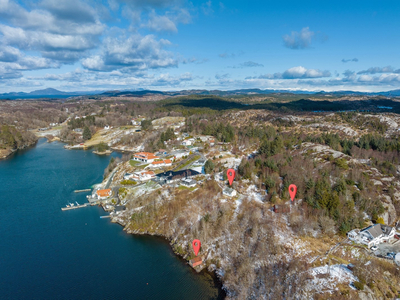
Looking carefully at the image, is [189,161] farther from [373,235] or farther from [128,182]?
[373,235]

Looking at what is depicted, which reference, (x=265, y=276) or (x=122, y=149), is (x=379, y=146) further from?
(x=122, y=149)

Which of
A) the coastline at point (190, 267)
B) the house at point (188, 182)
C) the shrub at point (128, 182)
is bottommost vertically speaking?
the coastline at point (190, 267)

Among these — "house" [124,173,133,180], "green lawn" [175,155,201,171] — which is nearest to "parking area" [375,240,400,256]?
"green lawn" [175,155,201,171]

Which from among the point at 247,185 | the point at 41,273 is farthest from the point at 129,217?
the point at 247,185

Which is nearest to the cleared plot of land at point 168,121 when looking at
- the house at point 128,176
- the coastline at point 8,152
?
the coastline at point 8,152

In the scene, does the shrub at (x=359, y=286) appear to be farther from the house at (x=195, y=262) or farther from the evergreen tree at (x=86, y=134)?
the evergreen tree at (x=86, y=134)

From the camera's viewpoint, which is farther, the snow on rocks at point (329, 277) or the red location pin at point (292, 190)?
the red location pin at point (292, 190)

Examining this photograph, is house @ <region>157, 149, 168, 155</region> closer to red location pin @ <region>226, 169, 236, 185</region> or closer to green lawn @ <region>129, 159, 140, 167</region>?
green lawn @ <region>129, 159, 140, 167</region>
